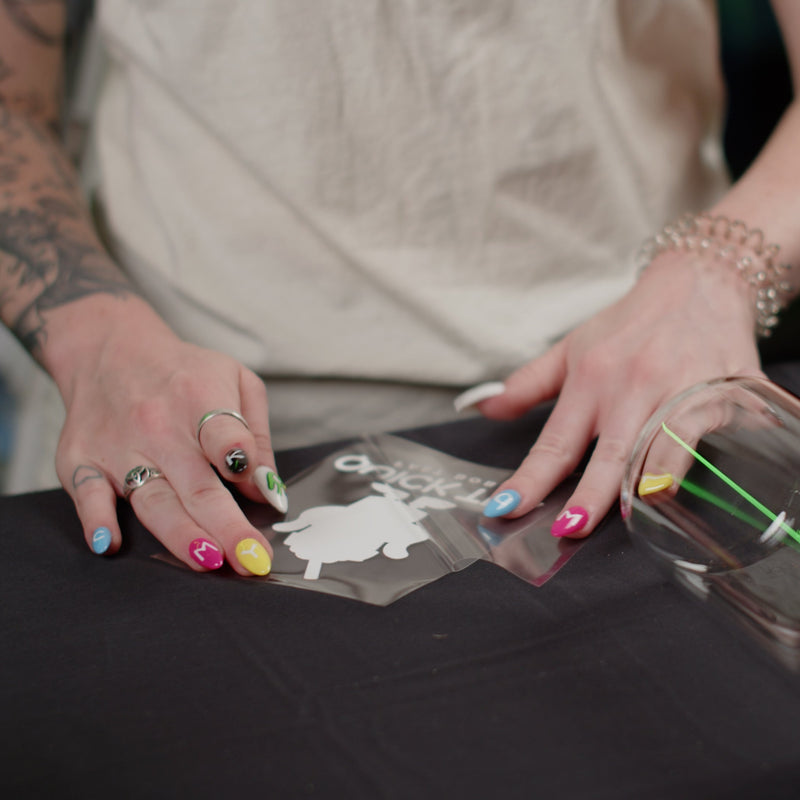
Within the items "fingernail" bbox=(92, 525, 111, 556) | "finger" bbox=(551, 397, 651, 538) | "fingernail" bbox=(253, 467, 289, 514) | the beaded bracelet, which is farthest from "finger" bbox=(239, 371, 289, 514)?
the beaded bracelet

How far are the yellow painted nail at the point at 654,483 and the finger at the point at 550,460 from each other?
0.10 metres

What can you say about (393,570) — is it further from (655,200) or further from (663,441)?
(655,200)

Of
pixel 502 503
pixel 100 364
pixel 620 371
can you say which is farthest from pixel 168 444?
pixel 620 371

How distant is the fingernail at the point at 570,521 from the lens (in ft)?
1.73

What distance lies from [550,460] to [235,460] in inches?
9.2

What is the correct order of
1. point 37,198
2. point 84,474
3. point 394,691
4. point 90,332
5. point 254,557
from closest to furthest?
1. point 394,691
2. point 254,557
3. point 84,474
4. point 90,332
5. point 37,198

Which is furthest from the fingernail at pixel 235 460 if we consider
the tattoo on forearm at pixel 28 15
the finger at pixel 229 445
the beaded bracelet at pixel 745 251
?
the tattoo on forearm at pixel 28 15

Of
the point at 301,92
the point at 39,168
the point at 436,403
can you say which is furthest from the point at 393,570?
the point at 39,168

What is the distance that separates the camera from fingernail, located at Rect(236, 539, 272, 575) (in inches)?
20.1

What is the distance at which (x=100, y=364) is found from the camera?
69 centimetres

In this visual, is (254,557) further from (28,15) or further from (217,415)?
(28,15)

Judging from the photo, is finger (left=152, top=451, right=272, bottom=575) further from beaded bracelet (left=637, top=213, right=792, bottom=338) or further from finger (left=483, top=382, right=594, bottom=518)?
beaded bracelet (left=637, top=213, right=792, bottom=338)

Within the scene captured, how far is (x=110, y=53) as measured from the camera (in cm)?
85

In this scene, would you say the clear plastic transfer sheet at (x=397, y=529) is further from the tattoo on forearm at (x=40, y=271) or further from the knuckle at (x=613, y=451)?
the tattoo on forearm at (x=40, y=271)
